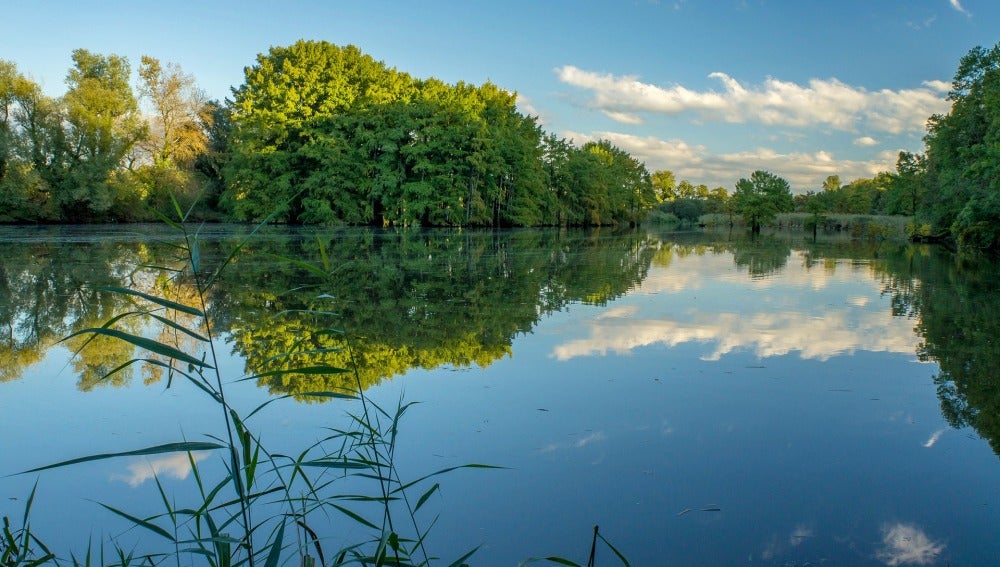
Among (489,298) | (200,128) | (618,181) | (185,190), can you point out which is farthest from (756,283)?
(618,181)

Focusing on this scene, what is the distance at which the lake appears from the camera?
2.77 m

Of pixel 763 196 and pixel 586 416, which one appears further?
pixel 763 196

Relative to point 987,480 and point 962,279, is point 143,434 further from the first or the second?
point 962,279

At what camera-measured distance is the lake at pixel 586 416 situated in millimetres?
2773

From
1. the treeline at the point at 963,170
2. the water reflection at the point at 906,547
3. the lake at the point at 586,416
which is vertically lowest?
the water reflection at the point at 906,547

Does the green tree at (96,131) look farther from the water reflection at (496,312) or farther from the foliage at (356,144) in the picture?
the water reflection at (496,312)

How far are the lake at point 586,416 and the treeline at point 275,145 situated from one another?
2593 centimetres

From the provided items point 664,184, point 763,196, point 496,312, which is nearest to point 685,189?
point 664,184

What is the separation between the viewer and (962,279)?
12.8 meters

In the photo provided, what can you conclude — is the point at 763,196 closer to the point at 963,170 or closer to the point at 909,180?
the point at 909,180

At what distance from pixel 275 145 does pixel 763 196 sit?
3660 cm

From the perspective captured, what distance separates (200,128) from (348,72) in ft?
36.3

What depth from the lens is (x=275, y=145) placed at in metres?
35.0

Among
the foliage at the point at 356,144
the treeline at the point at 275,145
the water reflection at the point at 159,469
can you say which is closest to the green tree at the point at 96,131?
the treeline at the point at 275,145
